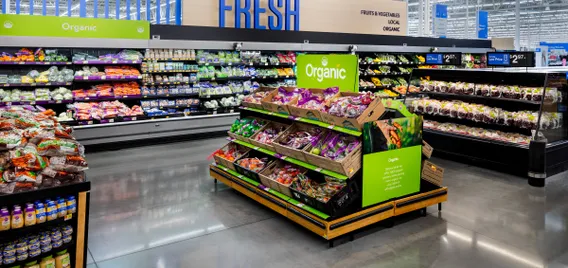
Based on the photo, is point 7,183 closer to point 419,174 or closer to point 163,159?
point 419,174

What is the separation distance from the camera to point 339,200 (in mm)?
4043

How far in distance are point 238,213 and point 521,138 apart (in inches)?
174

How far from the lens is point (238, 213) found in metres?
4.92

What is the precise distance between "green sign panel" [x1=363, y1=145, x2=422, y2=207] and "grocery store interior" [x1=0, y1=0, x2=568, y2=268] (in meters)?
0.02

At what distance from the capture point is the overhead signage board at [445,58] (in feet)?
26.9

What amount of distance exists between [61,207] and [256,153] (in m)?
3.06

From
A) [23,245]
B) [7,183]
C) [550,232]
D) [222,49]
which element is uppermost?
[222,49]

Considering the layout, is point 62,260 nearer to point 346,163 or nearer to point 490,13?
point 346,163

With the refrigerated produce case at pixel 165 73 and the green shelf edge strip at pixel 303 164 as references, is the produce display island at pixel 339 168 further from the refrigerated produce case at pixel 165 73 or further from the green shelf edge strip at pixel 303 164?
the refrigerated produce case at pixel 165 73

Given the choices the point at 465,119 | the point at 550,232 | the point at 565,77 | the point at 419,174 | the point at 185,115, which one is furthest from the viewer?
the point at 185,115

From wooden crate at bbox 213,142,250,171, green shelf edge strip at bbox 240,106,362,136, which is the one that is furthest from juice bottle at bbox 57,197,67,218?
wooden crate at bbox 213,142,250,171

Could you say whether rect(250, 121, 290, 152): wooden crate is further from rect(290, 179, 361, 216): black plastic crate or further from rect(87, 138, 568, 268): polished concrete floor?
rect(290, 179, 361, 216): black plastic crate

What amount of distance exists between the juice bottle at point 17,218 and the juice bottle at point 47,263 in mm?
302

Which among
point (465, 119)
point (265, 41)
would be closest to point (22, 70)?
point (265, 41)
